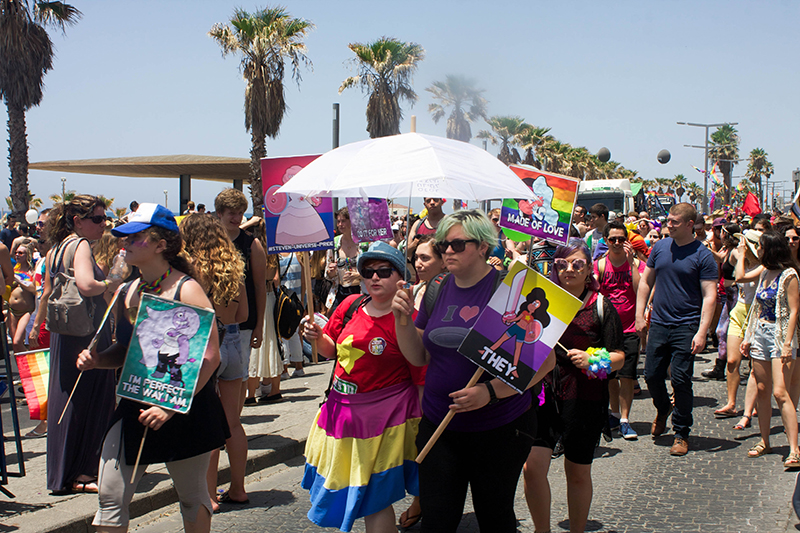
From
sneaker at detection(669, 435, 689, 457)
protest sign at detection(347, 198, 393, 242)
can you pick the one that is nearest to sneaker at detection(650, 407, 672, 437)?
sneaker at detection(669, 435, 689, 457)

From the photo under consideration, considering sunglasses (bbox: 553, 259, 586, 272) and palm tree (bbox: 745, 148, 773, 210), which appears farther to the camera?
palm tree (bbox: 745, 148, 773, 210)

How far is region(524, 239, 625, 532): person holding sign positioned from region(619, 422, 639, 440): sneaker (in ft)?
9.11

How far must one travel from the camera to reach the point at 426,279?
484 centimetres

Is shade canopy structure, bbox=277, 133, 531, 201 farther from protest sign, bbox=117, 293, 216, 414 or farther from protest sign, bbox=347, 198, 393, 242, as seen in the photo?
protest sign, bbox=347, 198, 393, 242

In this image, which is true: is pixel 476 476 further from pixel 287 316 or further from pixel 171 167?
pixel 171 167

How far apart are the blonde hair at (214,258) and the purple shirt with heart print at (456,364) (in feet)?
4.95

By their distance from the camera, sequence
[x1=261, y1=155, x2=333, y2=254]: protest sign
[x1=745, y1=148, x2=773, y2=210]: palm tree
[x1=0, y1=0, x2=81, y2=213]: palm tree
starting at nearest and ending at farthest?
[x1=261, y1=155, x2=333, y2=254]: protest sign
[x1=0, y1=0, x2=81, y2=213]: palm tree
[x1=745, y1=148, x2=773, y2=210]: palm tree

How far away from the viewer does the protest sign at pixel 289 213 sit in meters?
5.19

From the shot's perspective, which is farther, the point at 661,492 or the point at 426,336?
the point at 661,492

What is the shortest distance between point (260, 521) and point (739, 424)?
4697mm

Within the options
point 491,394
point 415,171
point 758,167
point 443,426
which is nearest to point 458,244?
point 415,171

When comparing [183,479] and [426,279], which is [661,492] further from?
[183,479]

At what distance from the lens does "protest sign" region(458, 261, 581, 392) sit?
10.2 feet

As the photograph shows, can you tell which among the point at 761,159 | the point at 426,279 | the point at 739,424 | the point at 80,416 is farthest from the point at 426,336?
the point at 761,159
